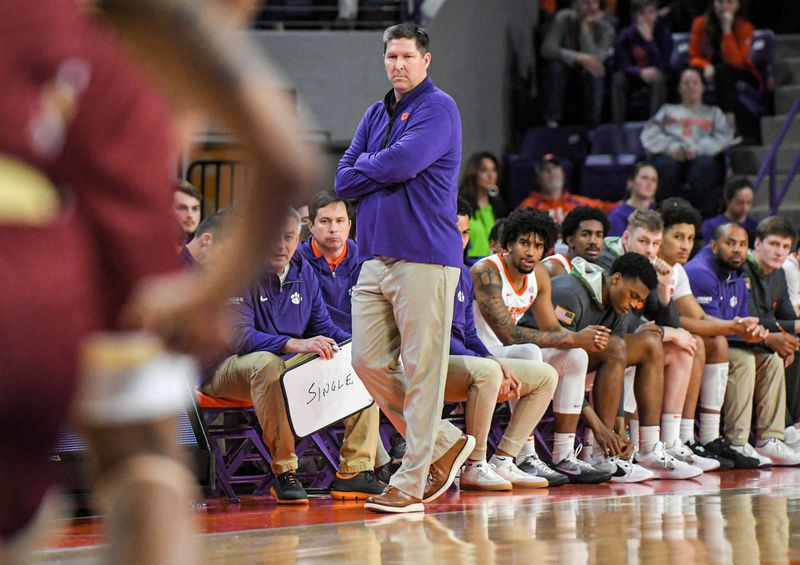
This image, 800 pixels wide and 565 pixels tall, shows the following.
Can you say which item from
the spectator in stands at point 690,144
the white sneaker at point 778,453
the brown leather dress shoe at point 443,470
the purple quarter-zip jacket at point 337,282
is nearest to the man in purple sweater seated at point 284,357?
the purple quarter-zip jacket at point 337,282

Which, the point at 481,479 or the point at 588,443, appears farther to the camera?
the point at 588,443

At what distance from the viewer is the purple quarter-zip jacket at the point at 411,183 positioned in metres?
5.57

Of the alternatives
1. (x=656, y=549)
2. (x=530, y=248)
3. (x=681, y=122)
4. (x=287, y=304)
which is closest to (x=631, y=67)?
(x=681, y=122)

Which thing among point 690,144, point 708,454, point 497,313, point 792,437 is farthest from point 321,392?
point 690,144

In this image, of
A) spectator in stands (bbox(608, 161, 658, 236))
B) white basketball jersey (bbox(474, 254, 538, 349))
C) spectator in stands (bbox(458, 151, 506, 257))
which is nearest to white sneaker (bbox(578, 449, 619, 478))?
white basketball jersey (bbox(474, 254, 538, 349))

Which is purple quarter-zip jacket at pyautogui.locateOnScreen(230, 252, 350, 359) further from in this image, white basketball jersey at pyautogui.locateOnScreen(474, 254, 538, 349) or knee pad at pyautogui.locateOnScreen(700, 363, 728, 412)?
knee pad at pyautogui.locateOnScreen(700, 363, 728, 412)

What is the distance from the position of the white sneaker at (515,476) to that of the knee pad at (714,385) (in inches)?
71.1

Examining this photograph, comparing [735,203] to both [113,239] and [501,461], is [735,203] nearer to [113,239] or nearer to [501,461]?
[501,461]

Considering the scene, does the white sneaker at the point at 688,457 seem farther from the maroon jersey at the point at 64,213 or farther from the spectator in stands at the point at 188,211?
the maroon jersey at the point at 64,213

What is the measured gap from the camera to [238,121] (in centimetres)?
138

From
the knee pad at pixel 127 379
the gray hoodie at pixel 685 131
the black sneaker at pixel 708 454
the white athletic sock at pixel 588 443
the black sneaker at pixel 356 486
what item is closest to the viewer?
the knee pad at pixel 127 379

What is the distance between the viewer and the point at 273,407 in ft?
19.8

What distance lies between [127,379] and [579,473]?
5785 mm

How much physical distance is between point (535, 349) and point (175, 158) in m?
5.50
